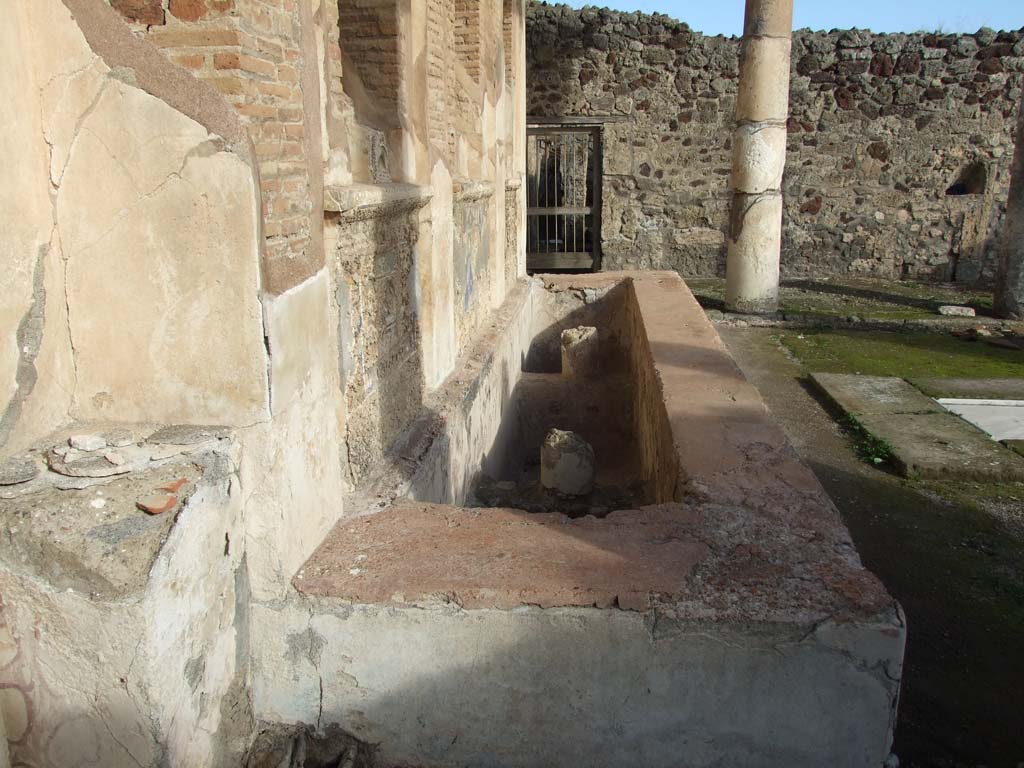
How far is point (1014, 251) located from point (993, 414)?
15.0ft

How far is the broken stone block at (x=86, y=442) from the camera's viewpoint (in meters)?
2.04

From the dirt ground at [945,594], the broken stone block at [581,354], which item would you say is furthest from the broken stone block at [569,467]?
the broken stone block at [581,354]

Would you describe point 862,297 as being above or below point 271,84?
below

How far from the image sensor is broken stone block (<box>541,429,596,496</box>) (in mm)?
5074

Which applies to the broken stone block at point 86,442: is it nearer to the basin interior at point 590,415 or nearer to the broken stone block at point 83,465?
the broken stone block at point 83,465

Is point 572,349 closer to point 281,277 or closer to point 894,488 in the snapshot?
point 894,488

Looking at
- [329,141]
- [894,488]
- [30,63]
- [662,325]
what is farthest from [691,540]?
[662,325]

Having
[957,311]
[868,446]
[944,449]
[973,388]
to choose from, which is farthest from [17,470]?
[957,311]

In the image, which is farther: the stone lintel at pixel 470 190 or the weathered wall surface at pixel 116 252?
the stone lintel at pixel 470 190

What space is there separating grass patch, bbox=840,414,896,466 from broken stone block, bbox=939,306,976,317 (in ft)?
15.9

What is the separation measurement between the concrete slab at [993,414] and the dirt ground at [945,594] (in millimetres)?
930

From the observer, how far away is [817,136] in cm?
1180

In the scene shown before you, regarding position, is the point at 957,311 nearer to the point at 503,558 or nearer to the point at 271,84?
the point at 503,558

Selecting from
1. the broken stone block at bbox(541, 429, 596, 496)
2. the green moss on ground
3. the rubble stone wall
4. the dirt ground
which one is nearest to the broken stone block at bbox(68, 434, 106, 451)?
the rubble stone wall
